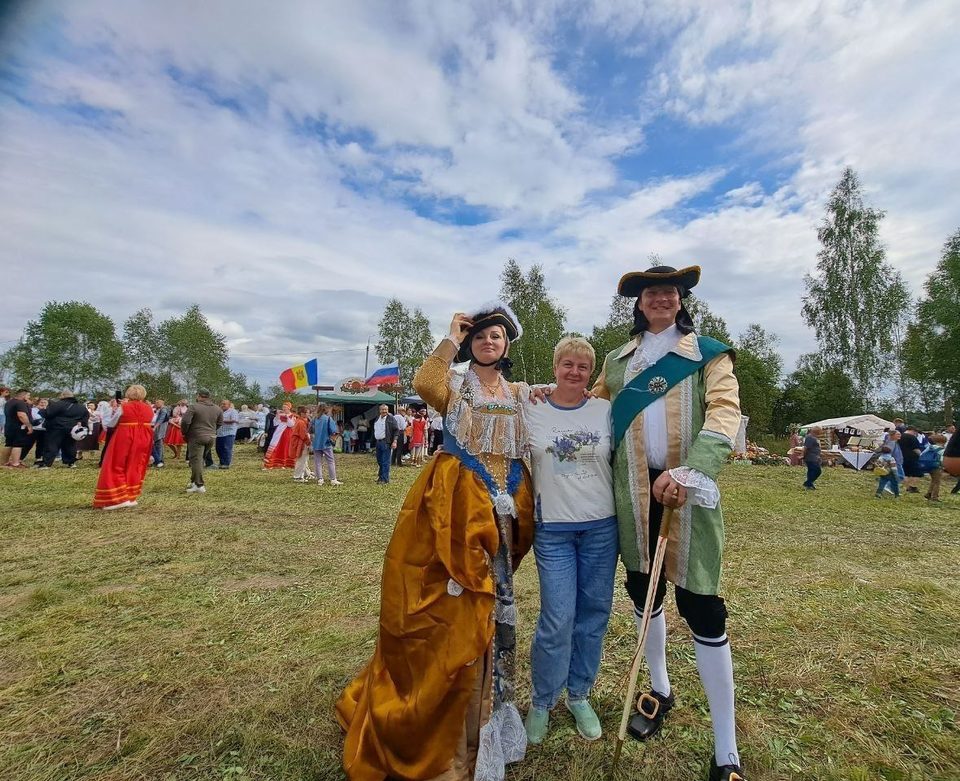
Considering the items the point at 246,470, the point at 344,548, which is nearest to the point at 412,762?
the point at 344,548

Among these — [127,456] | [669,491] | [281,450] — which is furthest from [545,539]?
[281,450]

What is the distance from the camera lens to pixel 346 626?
3.71 m

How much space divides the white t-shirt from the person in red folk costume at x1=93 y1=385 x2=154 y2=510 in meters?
7.45

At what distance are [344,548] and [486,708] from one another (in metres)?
4.03

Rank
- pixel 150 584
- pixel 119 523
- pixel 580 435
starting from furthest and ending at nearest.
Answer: pixel 119 523 < pixel 150 584 < pixel 580 435

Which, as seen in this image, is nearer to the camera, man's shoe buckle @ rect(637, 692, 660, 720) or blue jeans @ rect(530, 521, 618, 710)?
blue jeans @ rect(530, 521, 618, 710)

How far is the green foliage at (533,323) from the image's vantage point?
3428cm

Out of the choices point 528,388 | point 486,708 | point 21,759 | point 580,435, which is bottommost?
point 21,759

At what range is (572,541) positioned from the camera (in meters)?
2.41

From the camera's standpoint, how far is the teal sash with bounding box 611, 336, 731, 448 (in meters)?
2.33

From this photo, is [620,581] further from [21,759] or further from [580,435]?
[21,759]

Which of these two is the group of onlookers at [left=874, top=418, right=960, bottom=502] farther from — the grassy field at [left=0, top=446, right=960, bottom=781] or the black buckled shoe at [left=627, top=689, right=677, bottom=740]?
the black buckled shoe at [left=627, top=689, right=677, bottom=740]

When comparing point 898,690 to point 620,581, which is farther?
point 620,581

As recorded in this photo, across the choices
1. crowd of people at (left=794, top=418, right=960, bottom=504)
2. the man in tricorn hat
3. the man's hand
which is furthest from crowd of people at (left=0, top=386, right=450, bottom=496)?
crowd of people at (left=794, top=418, right=960, bottom=504)
